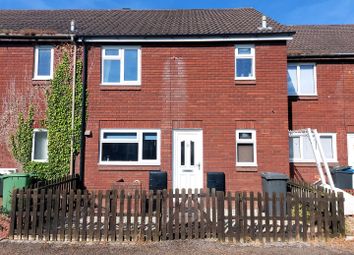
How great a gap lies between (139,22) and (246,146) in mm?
7236

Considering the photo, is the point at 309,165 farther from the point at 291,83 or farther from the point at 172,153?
the point at 172,153

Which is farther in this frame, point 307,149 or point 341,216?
point 307,149

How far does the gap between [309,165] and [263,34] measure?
5468mm

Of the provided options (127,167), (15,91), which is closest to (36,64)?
(15,91)

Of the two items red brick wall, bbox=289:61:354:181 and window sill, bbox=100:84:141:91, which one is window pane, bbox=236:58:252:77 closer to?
red brick wall, bbox=289:61:354:181

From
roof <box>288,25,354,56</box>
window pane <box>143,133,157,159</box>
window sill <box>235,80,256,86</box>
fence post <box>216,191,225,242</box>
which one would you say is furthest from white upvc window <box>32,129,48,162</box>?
roof <box>288,25,354,56</box>

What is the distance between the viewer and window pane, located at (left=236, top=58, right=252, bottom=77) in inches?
473

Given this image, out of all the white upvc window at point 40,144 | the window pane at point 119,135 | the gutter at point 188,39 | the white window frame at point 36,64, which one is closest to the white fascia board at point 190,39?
the gutter at point 188,39

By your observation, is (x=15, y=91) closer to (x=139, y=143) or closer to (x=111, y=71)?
(x=111, y=71)

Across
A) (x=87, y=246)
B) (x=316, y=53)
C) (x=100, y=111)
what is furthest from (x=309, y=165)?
(x=87, y=246)

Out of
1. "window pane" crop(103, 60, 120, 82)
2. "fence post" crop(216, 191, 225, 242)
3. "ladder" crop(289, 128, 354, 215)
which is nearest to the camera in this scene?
"fence post" crop(216, 191, 225, 242)

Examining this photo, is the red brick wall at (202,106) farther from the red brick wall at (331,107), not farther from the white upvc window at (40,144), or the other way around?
the red brick wall at (331,107)

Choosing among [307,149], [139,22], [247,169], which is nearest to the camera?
[247,169]

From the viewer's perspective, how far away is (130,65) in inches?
480
